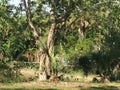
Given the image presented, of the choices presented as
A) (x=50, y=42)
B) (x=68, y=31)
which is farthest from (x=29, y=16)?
(x=68, y=31)

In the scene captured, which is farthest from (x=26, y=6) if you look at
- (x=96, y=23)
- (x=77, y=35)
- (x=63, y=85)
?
(x=77, y=35)

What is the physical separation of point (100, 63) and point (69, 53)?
267 centimetres

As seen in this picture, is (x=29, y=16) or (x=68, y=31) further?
(x=68, y=31)

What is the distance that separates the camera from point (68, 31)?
2591 centimetres

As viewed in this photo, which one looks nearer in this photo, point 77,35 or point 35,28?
point 35,28

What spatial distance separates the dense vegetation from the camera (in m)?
23.0

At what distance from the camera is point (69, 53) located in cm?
2777

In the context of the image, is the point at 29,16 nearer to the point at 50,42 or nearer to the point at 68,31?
the point at 50,42

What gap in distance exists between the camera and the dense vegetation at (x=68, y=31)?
75.6 ft

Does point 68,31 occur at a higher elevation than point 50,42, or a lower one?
higher

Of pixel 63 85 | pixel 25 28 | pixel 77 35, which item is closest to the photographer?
pixel 63 85

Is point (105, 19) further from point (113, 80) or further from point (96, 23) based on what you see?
point (113, 80)

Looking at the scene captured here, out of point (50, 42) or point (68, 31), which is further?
point (68, 31)

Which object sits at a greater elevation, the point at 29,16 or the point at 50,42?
the point at 29,16
